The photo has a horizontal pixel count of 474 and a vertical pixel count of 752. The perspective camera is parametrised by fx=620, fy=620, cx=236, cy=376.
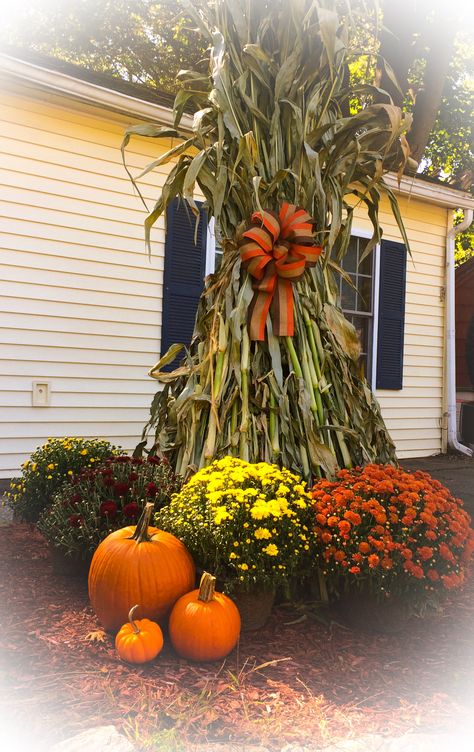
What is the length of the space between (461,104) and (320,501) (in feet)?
38.0

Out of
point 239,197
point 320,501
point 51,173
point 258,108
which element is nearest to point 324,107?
point 258,108

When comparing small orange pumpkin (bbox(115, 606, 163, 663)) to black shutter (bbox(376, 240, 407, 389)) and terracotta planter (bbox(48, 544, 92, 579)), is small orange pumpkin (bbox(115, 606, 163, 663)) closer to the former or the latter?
terracotta planter (bbox(48, 544, 92, 579))

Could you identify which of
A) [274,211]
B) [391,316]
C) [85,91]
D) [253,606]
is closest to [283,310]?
[274,211]

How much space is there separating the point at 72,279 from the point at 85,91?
1.44 m

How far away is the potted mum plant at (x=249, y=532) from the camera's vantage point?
2158 millimetres

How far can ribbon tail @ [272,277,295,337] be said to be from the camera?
282 centimetres

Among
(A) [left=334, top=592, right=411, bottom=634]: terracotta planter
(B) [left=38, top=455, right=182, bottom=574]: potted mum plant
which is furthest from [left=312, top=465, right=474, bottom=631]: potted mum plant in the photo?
(B) [left=38, top=455, right=182, bottom=574]: potted mum plant

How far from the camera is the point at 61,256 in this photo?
4953mm

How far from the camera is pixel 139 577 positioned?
6.91 ft

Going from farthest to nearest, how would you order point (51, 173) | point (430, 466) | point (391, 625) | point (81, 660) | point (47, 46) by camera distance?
point (47, 46), point (430, 466), point (51, 173), point (391, 625), point (81, 660)

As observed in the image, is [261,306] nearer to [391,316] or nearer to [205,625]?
[205,625]

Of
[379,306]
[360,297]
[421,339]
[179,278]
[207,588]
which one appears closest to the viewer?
[207,588]

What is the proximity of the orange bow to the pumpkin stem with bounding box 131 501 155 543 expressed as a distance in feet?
3.27

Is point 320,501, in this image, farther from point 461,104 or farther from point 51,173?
point 461,104
